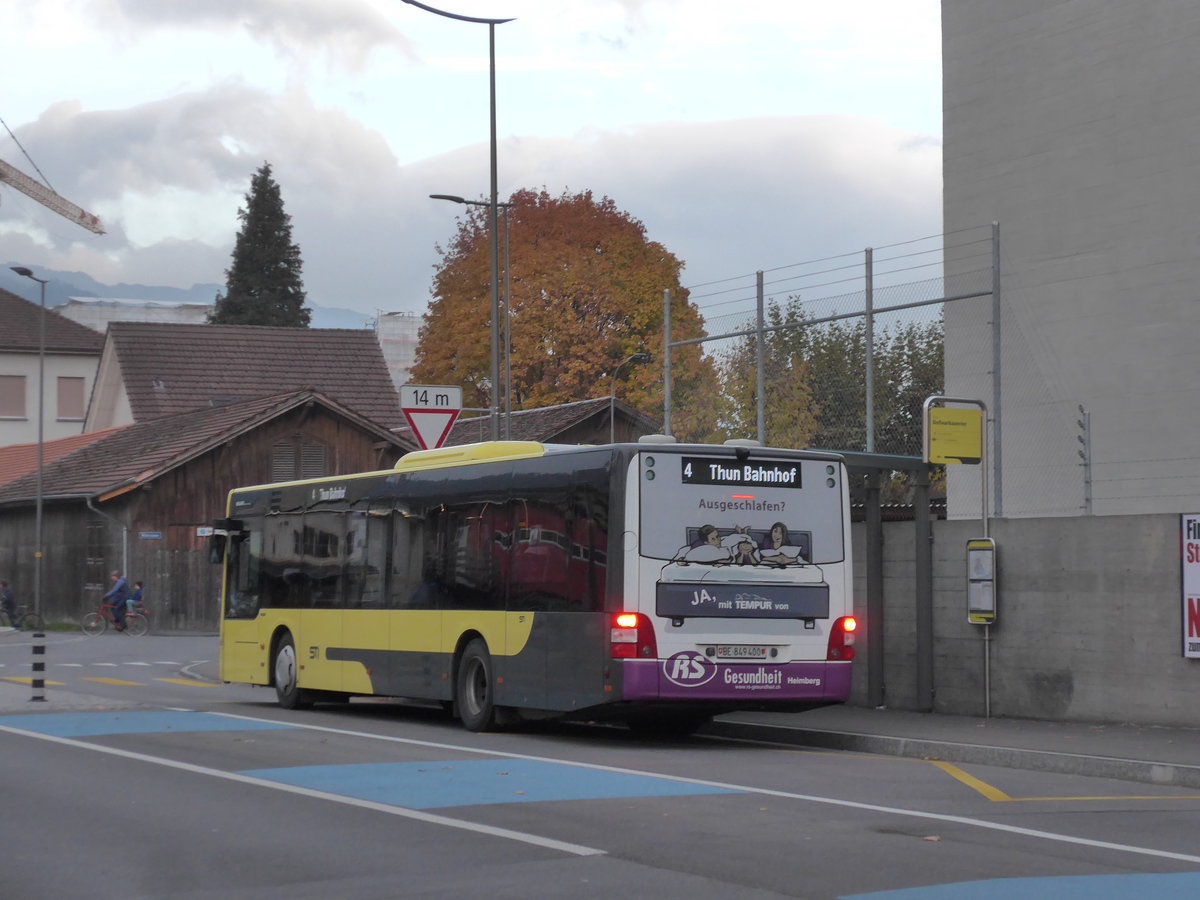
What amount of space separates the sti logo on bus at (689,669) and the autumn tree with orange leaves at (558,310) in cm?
4578

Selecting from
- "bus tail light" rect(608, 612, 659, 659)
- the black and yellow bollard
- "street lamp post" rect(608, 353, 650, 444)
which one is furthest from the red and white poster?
"street lamp post" rect(608, 353, 650, 444)

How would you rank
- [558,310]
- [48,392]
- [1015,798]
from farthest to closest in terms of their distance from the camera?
[48,392] → [558,310] → [1015,798]

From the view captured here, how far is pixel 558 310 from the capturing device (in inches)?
2506

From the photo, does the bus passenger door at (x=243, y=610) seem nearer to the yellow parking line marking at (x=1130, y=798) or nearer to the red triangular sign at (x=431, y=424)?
the red triangular sign at (x=431, y=424)

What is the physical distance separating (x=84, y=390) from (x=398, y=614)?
6812 cm

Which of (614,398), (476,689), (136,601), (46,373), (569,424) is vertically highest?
(46,373)

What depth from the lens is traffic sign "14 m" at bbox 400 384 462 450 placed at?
2239cm

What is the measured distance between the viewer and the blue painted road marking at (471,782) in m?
11.3

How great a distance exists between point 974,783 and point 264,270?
88.4m

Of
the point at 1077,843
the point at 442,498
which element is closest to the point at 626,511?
the point at 442,498

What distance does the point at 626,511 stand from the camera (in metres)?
15.5

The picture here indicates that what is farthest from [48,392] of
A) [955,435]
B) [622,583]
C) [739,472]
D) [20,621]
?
[622,583]

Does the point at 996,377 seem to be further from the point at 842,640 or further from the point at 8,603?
the point at 8,603

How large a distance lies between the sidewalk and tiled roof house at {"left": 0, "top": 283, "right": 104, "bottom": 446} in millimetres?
67560
